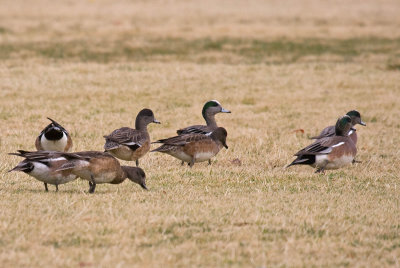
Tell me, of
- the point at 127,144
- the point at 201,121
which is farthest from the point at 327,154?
the point at 201,121

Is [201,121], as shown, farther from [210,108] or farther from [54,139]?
[54,139]

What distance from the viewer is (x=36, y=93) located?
754 inches

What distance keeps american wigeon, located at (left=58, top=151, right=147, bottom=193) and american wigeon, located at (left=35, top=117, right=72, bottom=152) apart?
192cm

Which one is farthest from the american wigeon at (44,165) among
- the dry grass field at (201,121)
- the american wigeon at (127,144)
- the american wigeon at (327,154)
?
the american wigeon at (327,154)

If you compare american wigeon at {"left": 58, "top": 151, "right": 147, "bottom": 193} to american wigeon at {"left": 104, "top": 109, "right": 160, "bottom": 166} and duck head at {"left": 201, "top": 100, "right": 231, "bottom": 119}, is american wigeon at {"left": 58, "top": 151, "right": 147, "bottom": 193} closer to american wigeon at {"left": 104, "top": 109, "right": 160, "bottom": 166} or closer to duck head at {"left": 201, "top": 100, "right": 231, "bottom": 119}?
american wigeon at {"left": 104, "top": 109, "right": 160, "bottom": 166}

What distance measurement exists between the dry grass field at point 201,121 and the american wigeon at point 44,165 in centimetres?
24

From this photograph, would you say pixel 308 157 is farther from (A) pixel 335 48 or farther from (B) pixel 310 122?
(A) pixel 335 48

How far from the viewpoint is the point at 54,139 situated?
1081 cm

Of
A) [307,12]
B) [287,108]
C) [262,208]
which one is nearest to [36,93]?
[287,108]

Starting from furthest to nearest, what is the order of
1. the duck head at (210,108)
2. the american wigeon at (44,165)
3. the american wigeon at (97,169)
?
the duck head at (210,108) → the american wigeon at (97,169) → the american wigeon at (44,165)

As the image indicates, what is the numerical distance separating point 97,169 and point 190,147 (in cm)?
270

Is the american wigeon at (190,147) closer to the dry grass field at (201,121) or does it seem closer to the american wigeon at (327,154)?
the dry grass field at (201,121)

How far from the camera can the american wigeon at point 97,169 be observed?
855 cm

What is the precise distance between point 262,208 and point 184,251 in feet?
6.04
